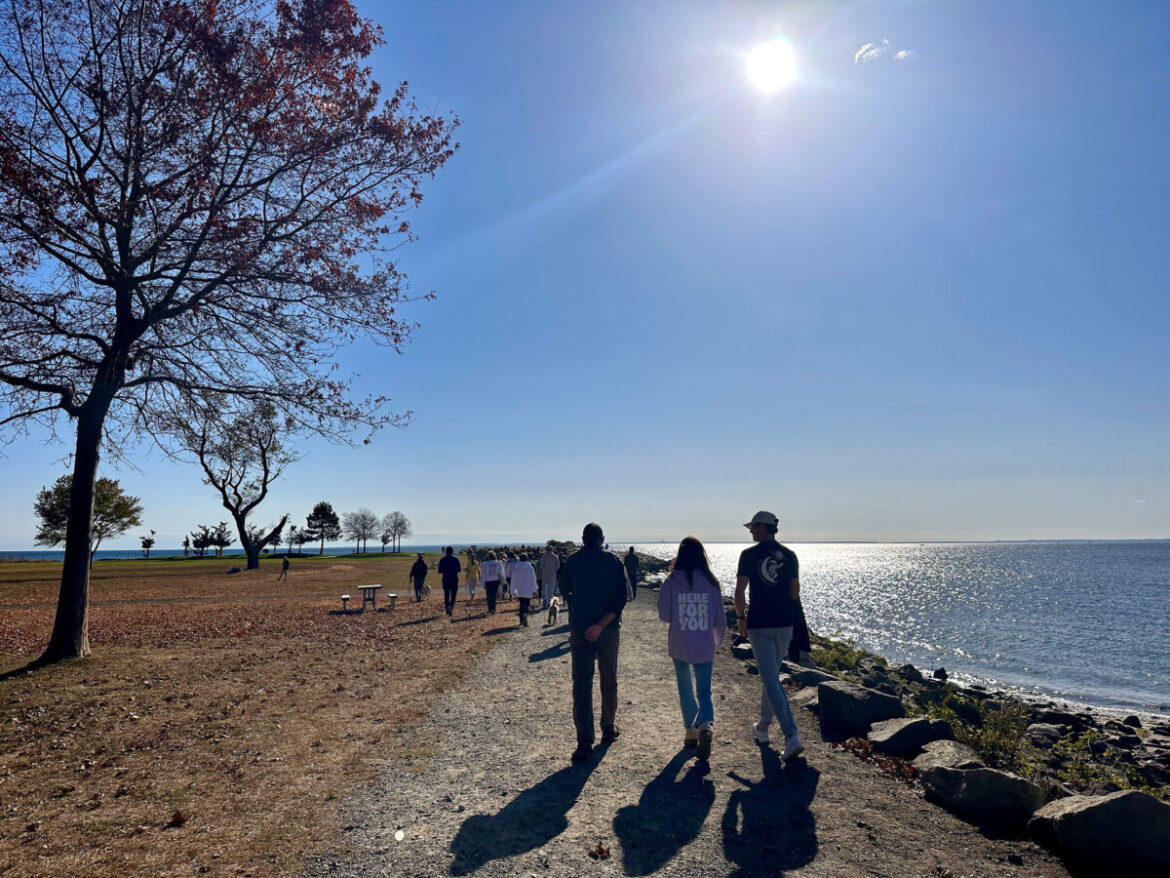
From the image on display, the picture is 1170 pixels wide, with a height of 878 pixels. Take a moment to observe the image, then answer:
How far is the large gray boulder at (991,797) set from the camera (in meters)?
5.45

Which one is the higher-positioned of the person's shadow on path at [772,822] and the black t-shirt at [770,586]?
the black t-shirt at [770,586]

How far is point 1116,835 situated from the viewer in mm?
4699

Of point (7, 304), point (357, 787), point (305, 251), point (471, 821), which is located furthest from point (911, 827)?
point (7, 304)

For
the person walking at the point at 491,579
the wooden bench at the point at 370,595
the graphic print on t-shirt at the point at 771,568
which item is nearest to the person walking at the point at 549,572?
the person walking at the point at 491,579

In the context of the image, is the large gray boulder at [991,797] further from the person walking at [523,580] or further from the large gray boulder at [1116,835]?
the person walking at [523,580]

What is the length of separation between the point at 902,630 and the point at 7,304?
45159 millimetres

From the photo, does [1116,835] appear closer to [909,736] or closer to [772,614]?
[909,736]

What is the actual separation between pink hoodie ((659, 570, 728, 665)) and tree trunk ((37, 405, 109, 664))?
11163mm

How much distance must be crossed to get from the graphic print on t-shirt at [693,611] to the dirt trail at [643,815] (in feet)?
4.83

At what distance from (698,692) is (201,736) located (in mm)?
Answer: 6324

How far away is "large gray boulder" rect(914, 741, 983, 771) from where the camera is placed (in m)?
6.16

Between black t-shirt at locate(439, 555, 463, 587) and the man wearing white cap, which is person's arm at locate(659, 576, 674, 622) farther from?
black t-shirt at locate(439, 555, 463, 587)

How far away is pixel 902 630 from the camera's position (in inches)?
1585

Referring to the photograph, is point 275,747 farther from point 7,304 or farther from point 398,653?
point 7,304
